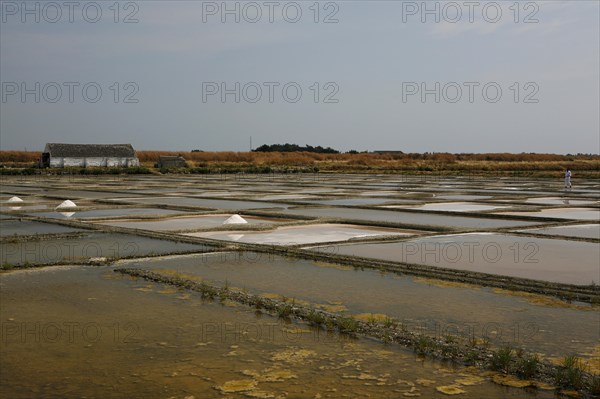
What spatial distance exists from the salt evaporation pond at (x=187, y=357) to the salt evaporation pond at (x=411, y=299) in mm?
722

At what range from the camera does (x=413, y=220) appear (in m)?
12.8

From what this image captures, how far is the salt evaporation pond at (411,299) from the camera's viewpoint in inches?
184

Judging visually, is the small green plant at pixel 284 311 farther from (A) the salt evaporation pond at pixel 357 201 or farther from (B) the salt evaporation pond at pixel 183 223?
(A) the salt evaporation pond at pixel 357 201

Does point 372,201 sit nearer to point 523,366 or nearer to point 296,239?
point 296,239

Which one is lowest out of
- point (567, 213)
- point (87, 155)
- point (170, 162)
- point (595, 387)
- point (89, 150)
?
point (595, 387)

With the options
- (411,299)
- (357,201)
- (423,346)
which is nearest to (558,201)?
(357,201)

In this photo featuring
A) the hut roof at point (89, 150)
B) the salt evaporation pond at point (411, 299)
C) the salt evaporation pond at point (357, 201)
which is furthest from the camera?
the hut roof at point (89, 150)

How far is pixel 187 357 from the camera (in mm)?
4133

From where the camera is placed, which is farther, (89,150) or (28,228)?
(89,150)

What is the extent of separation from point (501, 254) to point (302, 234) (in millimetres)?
3222

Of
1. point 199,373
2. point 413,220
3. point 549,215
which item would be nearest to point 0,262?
point 199,373

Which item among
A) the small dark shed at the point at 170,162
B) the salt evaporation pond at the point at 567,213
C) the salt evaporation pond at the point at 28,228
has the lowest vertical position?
the salt evaporation pond at the point at 567,213

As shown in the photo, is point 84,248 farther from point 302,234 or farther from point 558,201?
point 558,201

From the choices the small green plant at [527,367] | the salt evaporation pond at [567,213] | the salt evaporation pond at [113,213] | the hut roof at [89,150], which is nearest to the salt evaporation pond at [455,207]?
the salt evaporation pond at [567,213]
